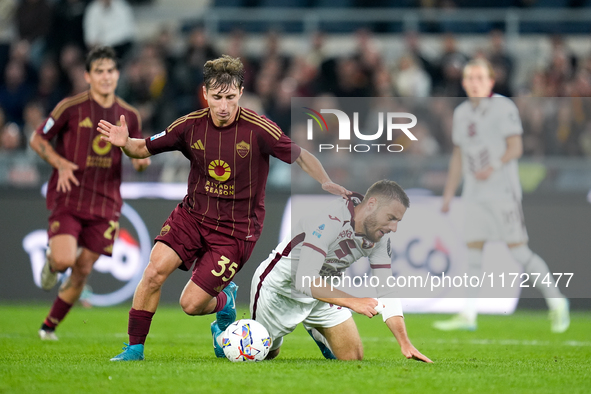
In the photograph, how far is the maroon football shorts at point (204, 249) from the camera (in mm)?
6008

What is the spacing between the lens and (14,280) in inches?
436

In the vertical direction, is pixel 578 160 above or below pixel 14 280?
above

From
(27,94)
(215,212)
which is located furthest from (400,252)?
(27,94)

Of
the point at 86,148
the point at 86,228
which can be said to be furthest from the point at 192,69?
the point at 86,228

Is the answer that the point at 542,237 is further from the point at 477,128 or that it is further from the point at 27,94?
the point at 27,94

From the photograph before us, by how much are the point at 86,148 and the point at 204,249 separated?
2224mm

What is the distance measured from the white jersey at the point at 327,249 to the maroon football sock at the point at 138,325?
0.98 metres

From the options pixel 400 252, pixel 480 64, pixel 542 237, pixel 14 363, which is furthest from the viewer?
pixel 542 237

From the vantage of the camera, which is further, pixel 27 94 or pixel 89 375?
pixel 27 94

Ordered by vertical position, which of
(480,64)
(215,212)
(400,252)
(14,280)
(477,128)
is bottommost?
(14,280)

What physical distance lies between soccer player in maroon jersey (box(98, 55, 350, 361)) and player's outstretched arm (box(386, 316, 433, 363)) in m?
0.98

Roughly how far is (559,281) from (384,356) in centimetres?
427

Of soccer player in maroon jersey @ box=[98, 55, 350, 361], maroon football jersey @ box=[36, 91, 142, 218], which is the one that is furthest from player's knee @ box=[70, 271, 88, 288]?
soccer player in maroon jersey @ box=[98, 55, 350, 361]

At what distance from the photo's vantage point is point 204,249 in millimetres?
6188
